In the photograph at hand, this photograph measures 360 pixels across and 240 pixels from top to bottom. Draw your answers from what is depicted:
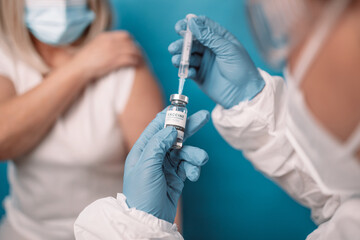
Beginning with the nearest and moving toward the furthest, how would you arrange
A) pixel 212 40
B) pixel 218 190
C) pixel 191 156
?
1. pixel 191 156
2. pixel 212 40
3. pixel 218 190

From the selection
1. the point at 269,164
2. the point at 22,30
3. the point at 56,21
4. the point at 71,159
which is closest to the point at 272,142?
the point at 269,164

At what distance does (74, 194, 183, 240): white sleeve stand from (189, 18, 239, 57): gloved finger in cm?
46

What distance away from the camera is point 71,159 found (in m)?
1.12

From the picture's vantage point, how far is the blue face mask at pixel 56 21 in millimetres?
1099

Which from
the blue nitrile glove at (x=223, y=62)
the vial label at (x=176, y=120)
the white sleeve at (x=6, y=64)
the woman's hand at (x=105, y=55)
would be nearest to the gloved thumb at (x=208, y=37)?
the blue nitrile glove at (x=223, y=62)

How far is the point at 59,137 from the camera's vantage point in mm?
1125

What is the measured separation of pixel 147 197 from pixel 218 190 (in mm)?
736

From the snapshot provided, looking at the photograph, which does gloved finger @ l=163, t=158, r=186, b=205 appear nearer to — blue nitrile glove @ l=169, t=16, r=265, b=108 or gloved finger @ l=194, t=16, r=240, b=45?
blue nitrile glove @ l=169, t=16, r=265, b=108

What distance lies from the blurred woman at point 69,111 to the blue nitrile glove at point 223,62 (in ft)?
0.91

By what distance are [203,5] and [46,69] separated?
0.66 metres

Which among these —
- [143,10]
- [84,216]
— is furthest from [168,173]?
[143,10]

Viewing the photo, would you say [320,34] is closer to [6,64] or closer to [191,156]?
[191,156]

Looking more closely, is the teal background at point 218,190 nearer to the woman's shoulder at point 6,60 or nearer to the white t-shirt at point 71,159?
the white t-shirt at point 71,159

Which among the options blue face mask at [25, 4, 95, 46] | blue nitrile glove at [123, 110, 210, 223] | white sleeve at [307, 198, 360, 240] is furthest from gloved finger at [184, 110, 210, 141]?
blue face mask at [25, 4, 95, 46]
